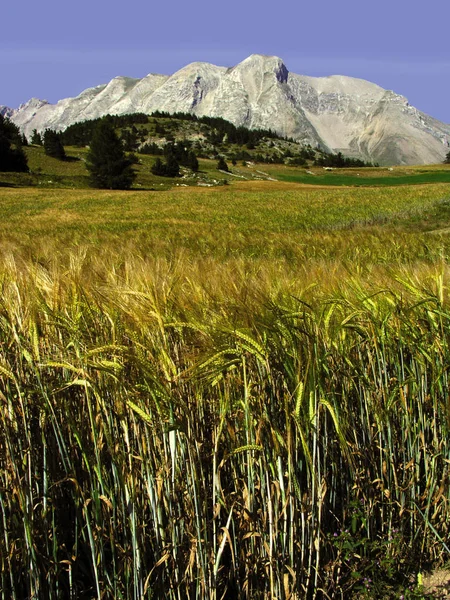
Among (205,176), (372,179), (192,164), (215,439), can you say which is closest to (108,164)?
(205,176)

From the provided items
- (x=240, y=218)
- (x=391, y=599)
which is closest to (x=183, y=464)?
(x=391, y=599)

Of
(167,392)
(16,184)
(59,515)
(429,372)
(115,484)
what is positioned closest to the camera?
(167,392)

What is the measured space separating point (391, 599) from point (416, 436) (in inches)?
29.4

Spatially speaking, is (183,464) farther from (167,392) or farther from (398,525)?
(398,525)

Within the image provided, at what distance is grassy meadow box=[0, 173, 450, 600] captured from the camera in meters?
2.17

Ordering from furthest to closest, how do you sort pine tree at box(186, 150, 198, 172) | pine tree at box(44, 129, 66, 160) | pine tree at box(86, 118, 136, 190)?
pine tree at box(186, 150, 198, 172) < pine tree at box(44, 129, 66, 160) < pine tree at box(86, 118, 136, 190)

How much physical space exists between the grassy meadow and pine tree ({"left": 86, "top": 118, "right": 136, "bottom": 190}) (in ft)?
211

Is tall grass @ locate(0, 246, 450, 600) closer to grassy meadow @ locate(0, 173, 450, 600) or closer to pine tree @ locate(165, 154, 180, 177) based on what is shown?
grassy meadow @ locate(0, 173, 450, 600)

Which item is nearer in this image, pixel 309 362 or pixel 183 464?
pixel 309 362

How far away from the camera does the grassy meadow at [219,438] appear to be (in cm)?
217

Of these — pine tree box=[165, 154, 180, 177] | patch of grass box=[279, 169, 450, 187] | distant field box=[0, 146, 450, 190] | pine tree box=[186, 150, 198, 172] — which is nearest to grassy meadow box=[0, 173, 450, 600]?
distant field box=[0, 146, 450, 190]

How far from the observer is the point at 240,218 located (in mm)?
25125

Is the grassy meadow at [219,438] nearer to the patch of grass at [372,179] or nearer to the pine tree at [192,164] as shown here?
the patch of grass at [372,179]

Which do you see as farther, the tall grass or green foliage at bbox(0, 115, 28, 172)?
green foliage at bbox(0, 115, 28, 172)
